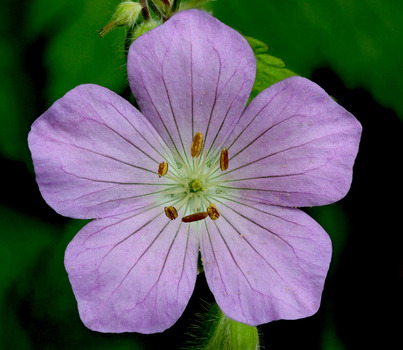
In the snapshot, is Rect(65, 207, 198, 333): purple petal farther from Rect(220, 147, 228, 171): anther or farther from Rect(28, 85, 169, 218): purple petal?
Rect(220, 147, 228, 171): anther

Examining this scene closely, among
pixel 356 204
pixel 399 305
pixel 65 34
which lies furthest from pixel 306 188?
pixel 65 34

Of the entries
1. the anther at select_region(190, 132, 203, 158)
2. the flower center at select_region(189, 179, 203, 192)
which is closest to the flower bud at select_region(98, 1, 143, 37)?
the anther at select_region(190, 132, 203, 158)

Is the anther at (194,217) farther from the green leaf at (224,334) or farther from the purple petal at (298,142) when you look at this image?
the green leaf at (224,334)

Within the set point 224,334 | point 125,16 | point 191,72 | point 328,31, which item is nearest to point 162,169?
point 191,72

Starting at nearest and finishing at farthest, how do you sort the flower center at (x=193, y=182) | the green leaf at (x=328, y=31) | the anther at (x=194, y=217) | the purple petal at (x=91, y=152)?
the purple petal at (x=91, y=152) → the anther at (x=194, y=217) → the flower center at (x=193, y=182) → the green leaf at (x=328, y=31)

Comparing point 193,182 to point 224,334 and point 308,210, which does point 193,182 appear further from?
point 308,210

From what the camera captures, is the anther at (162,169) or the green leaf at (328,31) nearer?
the anther at (162,169)

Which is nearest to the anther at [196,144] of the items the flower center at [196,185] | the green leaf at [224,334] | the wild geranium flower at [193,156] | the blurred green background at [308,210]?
the wild geranium flower at [193,156]

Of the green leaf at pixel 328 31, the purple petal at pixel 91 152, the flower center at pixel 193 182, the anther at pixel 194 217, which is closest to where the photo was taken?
the purple petal at pixel 91 152
